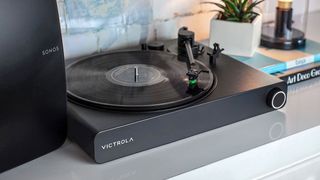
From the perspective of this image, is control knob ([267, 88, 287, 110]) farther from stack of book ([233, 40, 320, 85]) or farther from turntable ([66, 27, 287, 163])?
stack of book ([233, 40, 320, 85])

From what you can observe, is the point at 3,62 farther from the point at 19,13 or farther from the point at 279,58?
the point at 279,58

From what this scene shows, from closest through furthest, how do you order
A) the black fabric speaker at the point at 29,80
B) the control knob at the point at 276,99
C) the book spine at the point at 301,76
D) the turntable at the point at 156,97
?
the black fabric speaker at the point at 29,80 < the turntable at the point at 156,97 < the control knob at the point at 276,99 < the book spine at the point at 301,76

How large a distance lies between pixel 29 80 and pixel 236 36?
1.85 feet

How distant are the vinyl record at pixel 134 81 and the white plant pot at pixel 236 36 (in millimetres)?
158

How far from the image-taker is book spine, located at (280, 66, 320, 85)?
1.13 meters

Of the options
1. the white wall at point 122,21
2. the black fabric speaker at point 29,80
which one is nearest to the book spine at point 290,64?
the white wall at point 122,21

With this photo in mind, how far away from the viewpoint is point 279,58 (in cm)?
119

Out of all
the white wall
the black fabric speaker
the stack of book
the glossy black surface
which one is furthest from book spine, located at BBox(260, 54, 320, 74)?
the black fabric speaker

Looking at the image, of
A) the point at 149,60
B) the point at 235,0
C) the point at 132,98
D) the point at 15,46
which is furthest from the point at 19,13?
the point at 235,0

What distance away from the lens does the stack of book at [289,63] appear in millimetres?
1139

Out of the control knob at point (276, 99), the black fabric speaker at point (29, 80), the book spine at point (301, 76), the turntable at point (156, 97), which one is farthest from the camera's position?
the book spine at point (301, 76)

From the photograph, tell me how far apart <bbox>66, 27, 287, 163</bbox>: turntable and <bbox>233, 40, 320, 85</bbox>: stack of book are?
0.10m

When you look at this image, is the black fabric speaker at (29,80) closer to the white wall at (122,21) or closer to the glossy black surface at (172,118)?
the glossy black surface at (172,118)

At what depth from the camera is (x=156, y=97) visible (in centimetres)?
91
